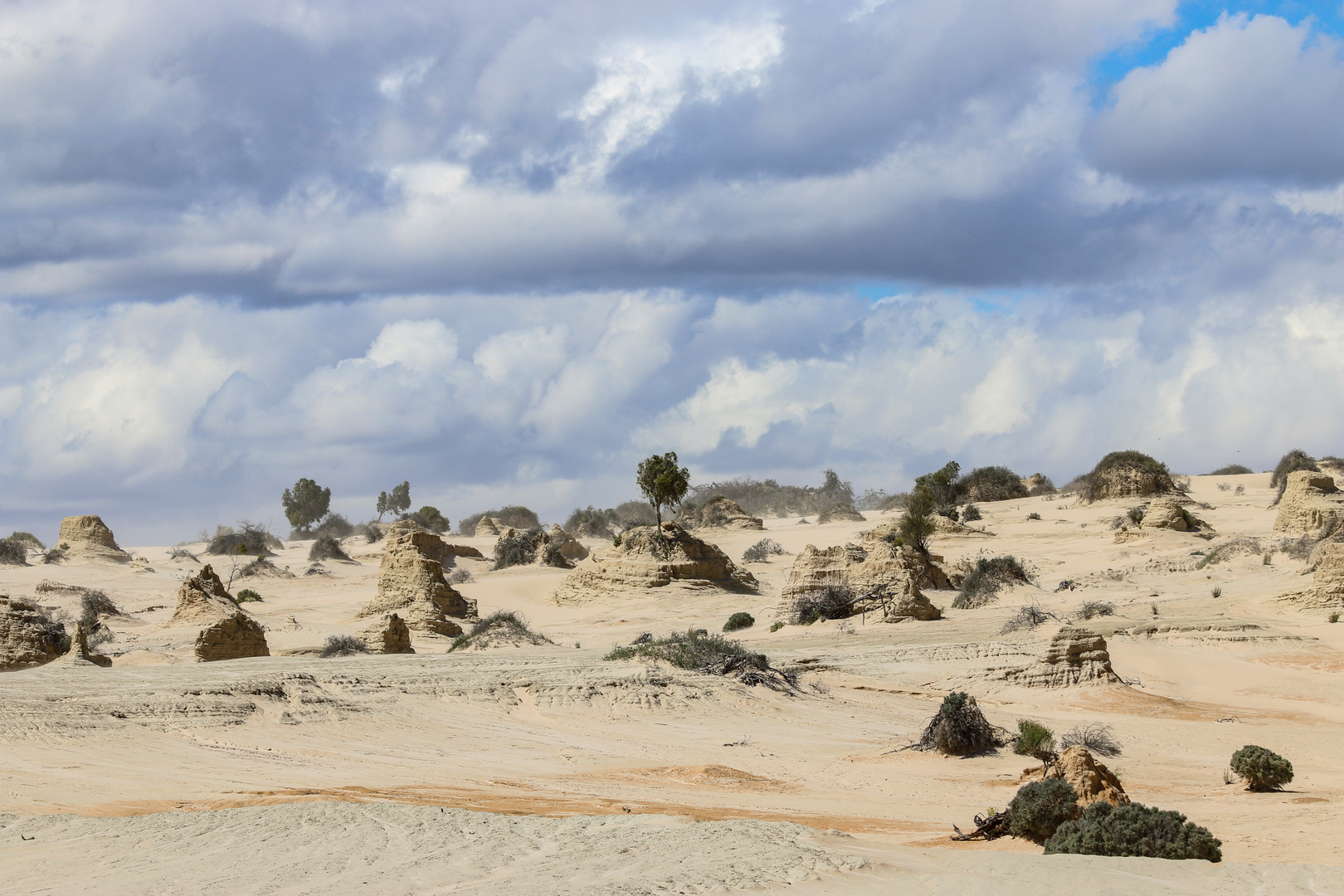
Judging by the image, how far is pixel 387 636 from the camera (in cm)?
2297

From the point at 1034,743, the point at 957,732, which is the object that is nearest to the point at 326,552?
the point at 957,732

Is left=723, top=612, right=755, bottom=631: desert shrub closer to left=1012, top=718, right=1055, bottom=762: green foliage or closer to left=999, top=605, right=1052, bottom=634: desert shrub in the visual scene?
left=999, top=605, right=1052, bottom=634: desert shrub

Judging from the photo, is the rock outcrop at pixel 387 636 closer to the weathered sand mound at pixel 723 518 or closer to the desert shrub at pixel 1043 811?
the desert shrub at pixel 1043 811

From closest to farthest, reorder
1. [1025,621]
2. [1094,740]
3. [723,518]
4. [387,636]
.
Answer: [1094,740] → [387,636] → [1025,621] → [723,518]

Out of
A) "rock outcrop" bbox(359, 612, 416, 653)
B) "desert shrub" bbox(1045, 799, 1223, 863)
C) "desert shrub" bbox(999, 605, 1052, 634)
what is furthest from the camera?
"desert shrub" bbox(999, 605, 1052, 634)

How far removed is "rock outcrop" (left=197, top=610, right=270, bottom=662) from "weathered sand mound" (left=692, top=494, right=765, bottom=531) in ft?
117

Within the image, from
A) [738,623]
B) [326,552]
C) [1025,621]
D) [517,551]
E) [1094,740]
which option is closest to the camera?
[1094,740]

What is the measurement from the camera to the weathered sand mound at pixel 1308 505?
31.8m

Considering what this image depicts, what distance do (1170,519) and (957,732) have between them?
26.2 metres

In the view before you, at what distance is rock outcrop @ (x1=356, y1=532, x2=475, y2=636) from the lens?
91.3 feet

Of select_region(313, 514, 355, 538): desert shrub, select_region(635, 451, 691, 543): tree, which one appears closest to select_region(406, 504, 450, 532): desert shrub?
select_region(313, 514, 355, 538): desert shrub

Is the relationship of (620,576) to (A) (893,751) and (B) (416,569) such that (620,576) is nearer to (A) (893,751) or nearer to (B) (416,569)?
(B) (416,569)

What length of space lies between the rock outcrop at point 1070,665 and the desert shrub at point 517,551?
2851 cm

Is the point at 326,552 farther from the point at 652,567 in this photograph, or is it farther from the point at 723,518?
the point at 652,567
